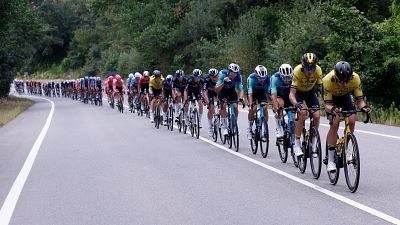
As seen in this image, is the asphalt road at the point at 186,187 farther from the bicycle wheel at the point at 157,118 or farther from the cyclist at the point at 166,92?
the bicycle wheel at the point at 157,118

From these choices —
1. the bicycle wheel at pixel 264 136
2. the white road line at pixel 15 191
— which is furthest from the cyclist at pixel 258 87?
the white road line at pixel 15 191

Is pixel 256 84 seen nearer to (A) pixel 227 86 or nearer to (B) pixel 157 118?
(A) pixel 227 86

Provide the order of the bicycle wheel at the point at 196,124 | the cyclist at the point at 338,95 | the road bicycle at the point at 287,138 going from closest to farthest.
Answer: the cyclist at the point at 338,95
the road bicycle at the point at 287,138
the bicycle wheel at the point at 196,124

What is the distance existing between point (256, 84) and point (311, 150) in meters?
3.00

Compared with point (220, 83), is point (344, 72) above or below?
above

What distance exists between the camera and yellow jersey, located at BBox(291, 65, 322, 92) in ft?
32.7

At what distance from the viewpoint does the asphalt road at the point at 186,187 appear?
734 cm

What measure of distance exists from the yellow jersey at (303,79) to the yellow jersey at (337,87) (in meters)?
1.09

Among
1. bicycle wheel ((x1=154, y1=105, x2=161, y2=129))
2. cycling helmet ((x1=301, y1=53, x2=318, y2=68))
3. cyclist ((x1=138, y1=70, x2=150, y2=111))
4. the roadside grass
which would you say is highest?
cycling helmet ((x1=301, y1=53, x2=318, y2=68))

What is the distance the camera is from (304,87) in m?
10.2

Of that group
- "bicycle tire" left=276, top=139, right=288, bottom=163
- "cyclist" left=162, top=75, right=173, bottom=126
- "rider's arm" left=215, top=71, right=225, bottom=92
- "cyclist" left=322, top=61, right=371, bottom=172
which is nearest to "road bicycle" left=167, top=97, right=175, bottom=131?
"cyclist" left=162, top=75, right=173, bottom=126

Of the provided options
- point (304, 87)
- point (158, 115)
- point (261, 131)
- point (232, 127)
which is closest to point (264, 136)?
point (261, 131)

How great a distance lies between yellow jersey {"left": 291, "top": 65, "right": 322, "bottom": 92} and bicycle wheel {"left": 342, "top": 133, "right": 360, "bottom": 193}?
173cm

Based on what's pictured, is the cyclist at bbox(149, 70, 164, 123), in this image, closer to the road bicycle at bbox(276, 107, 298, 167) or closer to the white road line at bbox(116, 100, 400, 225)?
the white road line at bbox(116, 100, 400, 225)
